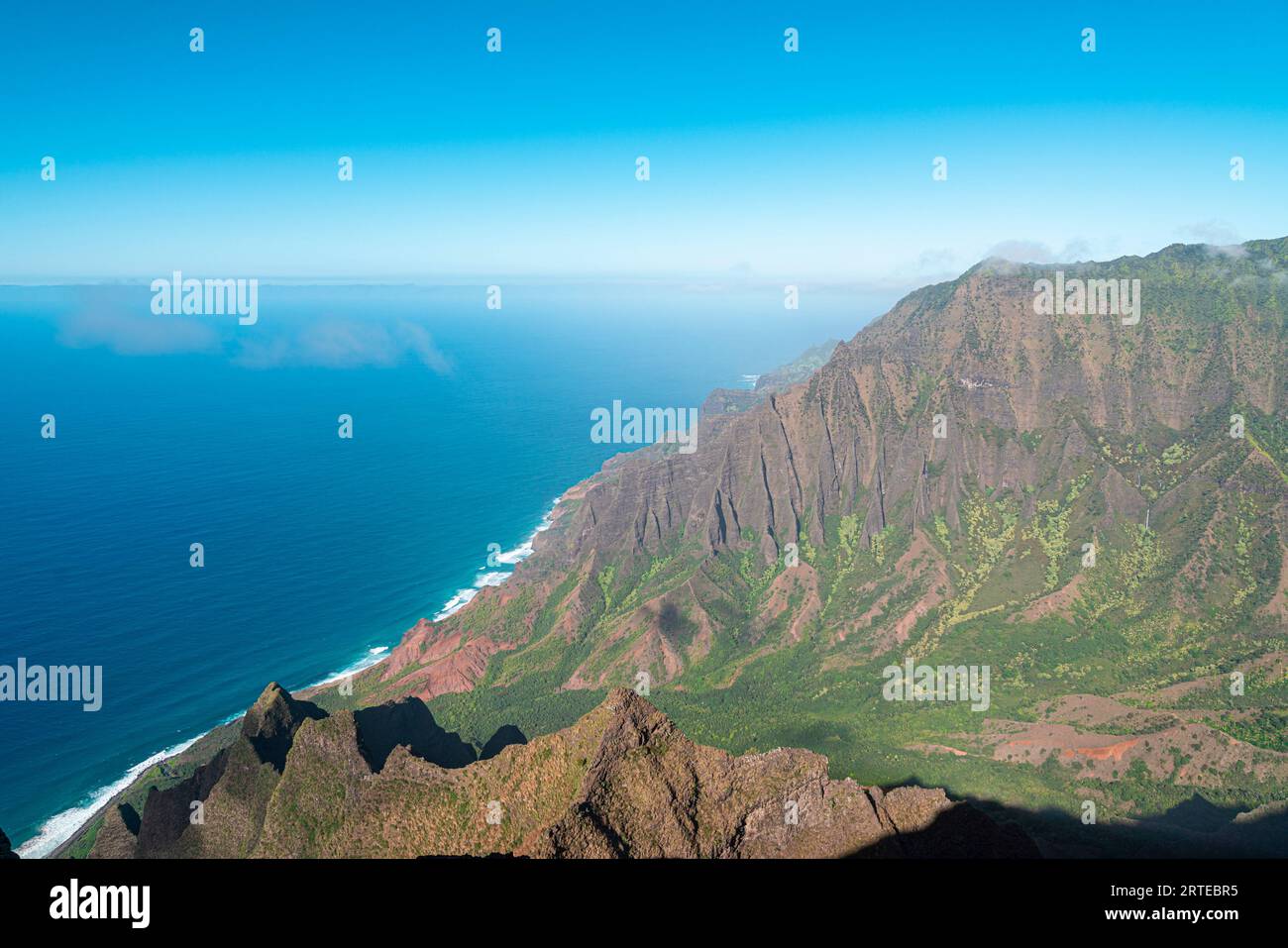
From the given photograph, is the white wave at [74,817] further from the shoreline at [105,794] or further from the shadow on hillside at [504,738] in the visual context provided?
the shadow on hillside at [504,738]

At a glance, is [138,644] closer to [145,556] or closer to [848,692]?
[145,556]

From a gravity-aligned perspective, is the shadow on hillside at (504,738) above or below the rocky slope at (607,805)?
below

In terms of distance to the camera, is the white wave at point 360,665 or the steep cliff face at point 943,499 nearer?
the steep cliff face at point 943,499

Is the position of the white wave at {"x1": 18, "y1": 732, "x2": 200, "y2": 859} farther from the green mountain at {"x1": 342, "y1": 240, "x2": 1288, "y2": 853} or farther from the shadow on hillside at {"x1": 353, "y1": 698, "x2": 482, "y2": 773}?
the shadow on hillside at {"x1": 353, "y1": 698, "x2": 482, "y2": 773}

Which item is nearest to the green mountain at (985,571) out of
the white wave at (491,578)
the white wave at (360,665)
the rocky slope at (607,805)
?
the white wave at (360,665)

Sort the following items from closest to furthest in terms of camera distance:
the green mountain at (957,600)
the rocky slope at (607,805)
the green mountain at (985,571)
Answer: the rocky slope at (607,805), the green mountain at (957,600), the green mountain at (985,571)

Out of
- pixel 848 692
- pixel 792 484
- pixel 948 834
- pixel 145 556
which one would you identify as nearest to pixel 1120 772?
pixel 848 692

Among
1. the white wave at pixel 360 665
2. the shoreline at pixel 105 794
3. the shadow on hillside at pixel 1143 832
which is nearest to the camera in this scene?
the shadow on hillside at pixel 1143 832
